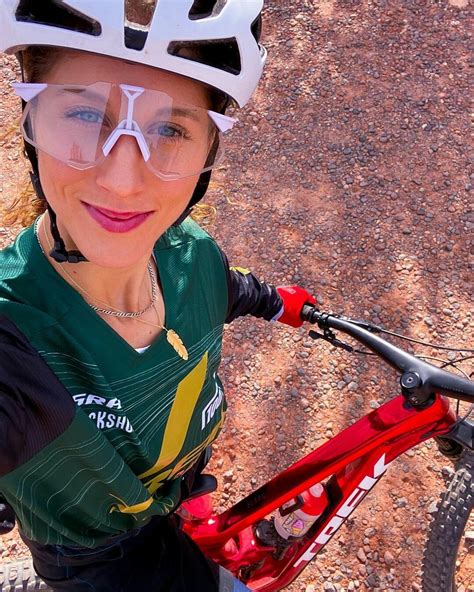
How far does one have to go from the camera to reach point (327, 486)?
187cm

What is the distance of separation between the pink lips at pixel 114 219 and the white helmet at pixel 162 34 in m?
0.28

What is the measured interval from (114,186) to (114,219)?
0.07 metres

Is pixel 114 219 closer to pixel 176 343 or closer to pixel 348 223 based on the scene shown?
pixel 176 343

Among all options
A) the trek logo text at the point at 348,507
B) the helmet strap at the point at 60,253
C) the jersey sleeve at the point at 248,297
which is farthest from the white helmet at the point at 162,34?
the trek logo text at the point at 348,507

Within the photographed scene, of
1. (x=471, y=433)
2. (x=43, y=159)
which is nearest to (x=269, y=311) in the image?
(x=471, y=433)

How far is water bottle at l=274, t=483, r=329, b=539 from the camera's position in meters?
1.86

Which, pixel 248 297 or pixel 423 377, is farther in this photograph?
pixel 248 297

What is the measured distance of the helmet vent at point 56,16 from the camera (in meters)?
1.03

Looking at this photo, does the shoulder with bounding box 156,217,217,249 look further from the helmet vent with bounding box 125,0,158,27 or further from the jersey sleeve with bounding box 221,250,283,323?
the helmet vent with bounding box 125,0,158,27

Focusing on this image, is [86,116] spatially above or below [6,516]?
above

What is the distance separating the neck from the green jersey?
34 mm

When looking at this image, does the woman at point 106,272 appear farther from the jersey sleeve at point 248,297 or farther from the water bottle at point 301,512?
the water bottle at point 301,512

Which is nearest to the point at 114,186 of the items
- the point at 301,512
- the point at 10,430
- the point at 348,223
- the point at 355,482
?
the point at 10,430

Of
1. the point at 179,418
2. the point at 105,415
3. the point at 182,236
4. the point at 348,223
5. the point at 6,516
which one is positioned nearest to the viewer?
the point at 105,415
